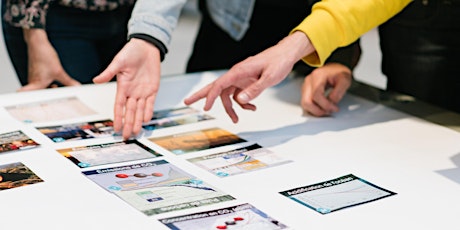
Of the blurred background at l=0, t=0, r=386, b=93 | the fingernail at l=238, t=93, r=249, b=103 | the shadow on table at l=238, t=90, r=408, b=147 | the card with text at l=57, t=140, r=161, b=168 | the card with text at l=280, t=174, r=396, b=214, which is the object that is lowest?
the blurred background at l=0, t=0, r=386, b=93

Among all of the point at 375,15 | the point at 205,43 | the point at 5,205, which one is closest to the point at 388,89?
the point at 375,15

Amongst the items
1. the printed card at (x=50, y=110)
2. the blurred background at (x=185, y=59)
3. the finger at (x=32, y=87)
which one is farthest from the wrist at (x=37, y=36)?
the blurred background at (x=185, y=59)

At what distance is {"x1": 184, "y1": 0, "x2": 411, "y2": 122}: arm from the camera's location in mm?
1347

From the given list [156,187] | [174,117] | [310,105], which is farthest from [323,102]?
[156,187]

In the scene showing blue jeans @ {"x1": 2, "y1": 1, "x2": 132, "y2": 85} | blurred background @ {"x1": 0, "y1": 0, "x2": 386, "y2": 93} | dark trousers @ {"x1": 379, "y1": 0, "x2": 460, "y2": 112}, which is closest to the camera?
dark trousers @ {"x1": 379, "y1": 0, "x2": 460, "y2": 112}

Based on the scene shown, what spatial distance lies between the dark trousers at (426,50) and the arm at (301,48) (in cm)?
14

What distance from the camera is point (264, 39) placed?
1.92 meters

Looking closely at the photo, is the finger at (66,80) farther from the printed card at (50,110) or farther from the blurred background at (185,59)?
the blurred background at (185,59)

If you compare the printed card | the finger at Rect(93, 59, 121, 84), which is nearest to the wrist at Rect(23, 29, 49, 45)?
the printed card

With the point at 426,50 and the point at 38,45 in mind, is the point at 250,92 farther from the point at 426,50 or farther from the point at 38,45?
the point at 38,45

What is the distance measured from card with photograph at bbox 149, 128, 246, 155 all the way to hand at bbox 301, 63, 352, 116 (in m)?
0.22

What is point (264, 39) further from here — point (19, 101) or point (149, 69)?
point (19, 101)

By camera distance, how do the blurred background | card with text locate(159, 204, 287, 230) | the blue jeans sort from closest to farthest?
card with text locate(159, 204, 287, 230) → the blue jeans → the blurred background

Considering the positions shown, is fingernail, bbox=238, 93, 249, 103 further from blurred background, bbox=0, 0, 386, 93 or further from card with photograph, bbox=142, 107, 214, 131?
blurred background, bbox=0, 0, 386, 93
